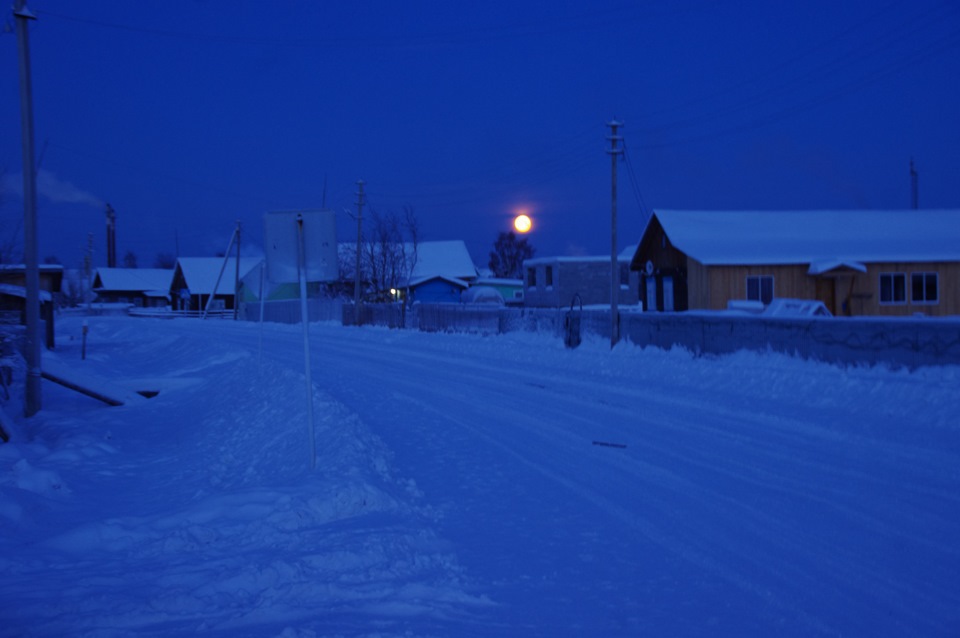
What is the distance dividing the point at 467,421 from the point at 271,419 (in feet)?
10.5

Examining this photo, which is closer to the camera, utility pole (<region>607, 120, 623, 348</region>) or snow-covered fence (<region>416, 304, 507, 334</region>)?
utility pole (<region>607, 120, 623, 348</region>)

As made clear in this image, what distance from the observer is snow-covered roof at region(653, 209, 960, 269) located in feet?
115

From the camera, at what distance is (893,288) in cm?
3512

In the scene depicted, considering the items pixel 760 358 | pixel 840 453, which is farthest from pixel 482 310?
pixel 840 453

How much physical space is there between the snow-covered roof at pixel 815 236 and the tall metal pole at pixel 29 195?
87.3 ft

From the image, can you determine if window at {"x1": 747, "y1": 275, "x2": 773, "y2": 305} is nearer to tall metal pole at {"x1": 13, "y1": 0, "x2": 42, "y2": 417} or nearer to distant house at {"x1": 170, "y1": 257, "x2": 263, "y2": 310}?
tall metal pole at {"x1": 13, "y1": 0, "x2": 42, "y2": 417}

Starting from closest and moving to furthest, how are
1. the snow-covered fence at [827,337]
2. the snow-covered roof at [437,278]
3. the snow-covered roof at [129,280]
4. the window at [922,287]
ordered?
the snow-covered fence at [827,337] < the window at [922,287] < the snow-covered roof at [437,278] < the snow-covered roof at [129,280]

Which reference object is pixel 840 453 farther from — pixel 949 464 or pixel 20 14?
pixel 20 14

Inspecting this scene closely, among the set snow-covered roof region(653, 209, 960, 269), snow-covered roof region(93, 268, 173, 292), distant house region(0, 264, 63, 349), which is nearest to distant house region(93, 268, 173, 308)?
snow-covered roof region(93, 268, 173, 292)

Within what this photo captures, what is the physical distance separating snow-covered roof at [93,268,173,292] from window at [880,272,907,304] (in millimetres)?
93673

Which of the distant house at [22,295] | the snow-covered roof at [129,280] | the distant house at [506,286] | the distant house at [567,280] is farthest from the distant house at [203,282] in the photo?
the distant house at [22,295]

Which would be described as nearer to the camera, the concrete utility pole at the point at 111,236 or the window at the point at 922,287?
the window at the point at 922,287

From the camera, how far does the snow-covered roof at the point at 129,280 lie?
108 meters

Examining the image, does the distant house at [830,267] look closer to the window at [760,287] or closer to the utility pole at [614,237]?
the window at [760,287]
